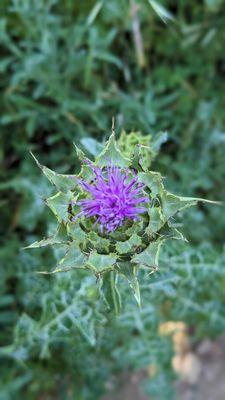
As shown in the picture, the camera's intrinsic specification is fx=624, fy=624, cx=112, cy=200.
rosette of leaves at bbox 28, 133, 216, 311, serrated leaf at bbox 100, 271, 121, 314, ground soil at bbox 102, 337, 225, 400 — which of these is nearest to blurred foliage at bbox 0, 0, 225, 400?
ground soil at bbox 102, 337, 225, 400

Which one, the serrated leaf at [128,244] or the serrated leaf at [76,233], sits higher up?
the serrated leaf at [76,233]

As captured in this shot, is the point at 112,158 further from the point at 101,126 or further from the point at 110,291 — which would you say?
the point at 101,126

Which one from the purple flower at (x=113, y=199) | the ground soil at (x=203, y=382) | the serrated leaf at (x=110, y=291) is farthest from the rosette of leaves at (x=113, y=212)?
the ground soil at (x=203, y=382)

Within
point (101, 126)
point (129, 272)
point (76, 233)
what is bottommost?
point (101, 126)

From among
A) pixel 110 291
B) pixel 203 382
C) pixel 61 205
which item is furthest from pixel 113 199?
pixel 203 382

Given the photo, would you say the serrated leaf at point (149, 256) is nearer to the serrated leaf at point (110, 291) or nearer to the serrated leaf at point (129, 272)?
the serrated leaf at point (129, 272)

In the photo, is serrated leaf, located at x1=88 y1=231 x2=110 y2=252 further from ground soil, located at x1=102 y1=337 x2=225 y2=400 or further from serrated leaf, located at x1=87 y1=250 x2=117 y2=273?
ground soil, located at x1=102 y1=337 x2=225 y2=400

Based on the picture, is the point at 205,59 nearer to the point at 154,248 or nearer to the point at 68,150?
the point at 68,150
